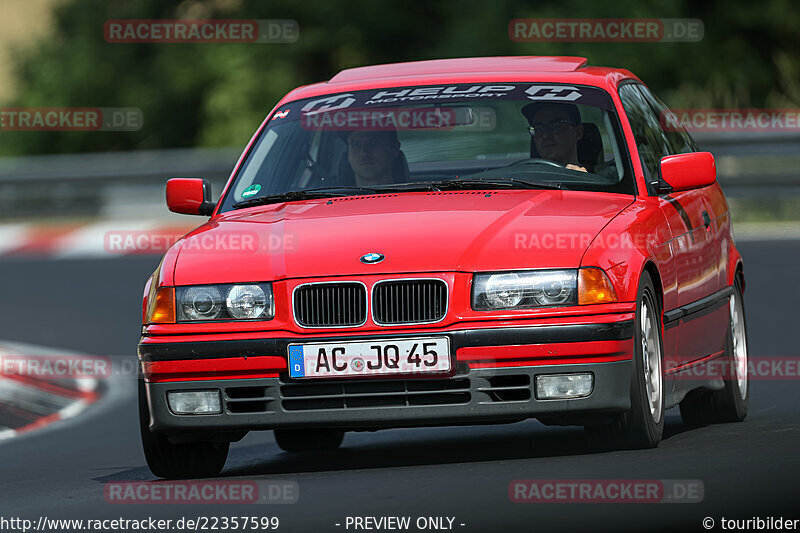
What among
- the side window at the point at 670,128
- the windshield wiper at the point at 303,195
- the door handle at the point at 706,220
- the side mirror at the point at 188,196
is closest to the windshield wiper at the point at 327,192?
the windshield wiper at the point at 303,195

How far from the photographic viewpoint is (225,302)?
704 centimetres

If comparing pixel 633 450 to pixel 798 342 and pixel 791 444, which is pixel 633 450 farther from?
pixel 798 342

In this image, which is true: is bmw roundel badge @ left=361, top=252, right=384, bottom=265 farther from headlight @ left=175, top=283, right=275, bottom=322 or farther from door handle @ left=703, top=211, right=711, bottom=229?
door handle @ left=703, top=211, right=711, bottom=229

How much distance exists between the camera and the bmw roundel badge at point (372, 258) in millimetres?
6887

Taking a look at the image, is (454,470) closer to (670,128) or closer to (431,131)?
(431,131)

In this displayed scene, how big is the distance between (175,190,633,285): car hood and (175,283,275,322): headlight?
0.13 ft

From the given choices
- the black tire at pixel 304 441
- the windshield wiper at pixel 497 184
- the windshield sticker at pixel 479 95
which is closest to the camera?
the windshield wiper at pixel 497 184

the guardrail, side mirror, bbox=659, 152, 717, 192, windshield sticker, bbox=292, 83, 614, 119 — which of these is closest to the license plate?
side mirror, bbox=659, 152, 717, 192

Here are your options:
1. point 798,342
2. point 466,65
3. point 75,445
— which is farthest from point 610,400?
point 798,342

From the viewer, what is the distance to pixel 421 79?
8.52 m

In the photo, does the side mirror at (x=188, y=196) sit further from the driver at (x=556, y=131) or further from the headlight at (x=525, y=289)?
the headlight at (x=525, y=289)

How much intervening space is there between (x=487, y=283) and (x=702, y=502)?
133 cm

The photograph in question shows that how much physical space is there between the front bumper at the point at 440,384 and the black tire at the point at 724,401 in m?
1.95

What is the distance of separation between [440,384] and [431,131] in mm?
2321
